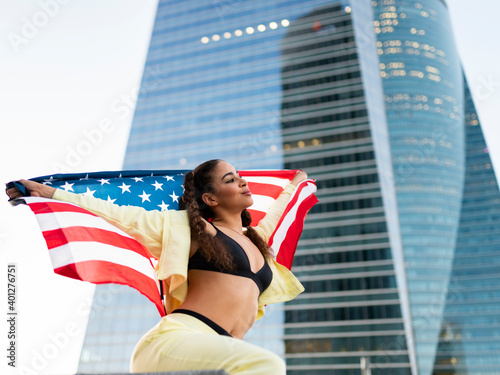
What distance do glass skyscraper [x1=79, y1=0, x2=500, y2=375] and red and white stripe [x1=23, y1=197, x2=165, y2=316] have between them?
65.3 meters

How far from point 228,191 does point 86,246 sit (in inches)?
39.7

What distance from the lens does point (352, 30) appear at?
8375 centimetres

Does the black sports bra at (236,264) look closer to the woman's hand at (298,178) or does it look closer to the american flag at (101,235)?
the american flag at (101,235)

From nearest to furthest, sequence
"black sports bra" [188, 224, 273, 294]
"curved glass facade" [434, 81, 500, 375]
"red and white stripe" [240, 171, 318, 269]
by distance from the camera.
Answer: "black sports bra" [188, 224, 273, 294] < "red and white stripe" [240, 171, 318, 269] < "curved glass facade" [434, 81, 500, 375]

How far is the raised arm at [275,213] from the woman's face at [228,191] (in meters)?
0.50

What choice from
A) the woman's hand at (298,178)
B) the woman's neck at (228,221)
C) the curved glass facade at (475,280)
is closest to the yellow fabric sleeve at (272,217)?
the woman's hand at (298,178)

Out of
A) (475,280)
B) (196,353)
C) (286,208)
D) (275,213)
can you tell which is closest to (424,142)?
(475,280)

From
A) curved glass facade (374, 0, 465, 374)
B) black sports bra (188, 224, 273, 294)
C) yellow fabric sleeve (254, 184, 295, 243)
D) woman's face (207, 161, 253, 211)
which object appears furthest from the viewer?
curved glass facade (374, 0, 465, 374)

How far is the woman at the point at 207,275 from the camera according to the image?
8.06 ft

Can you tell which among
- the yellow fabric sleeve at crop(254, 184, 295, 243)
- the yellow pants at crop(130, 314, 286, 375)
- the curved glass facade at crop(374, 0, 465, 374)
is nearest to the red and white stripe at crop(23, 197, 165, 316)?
the yellow pants at crop(130, 314, 286, 375)

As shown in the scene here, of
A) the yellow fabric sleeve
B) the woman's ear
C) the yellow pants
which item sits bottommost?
the yellow pants

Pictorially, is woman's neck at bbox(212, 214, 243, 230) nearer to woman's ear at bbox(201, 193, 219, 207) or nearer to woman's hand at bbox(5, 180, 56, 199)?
woman's ear at bbox(201, 193, 219, 207)

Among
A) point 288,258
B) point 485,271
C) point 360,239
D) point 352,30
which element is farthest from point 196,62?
point 288,258

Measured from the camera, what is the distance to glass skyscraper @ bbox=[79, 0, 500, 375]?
6819 centimetres
